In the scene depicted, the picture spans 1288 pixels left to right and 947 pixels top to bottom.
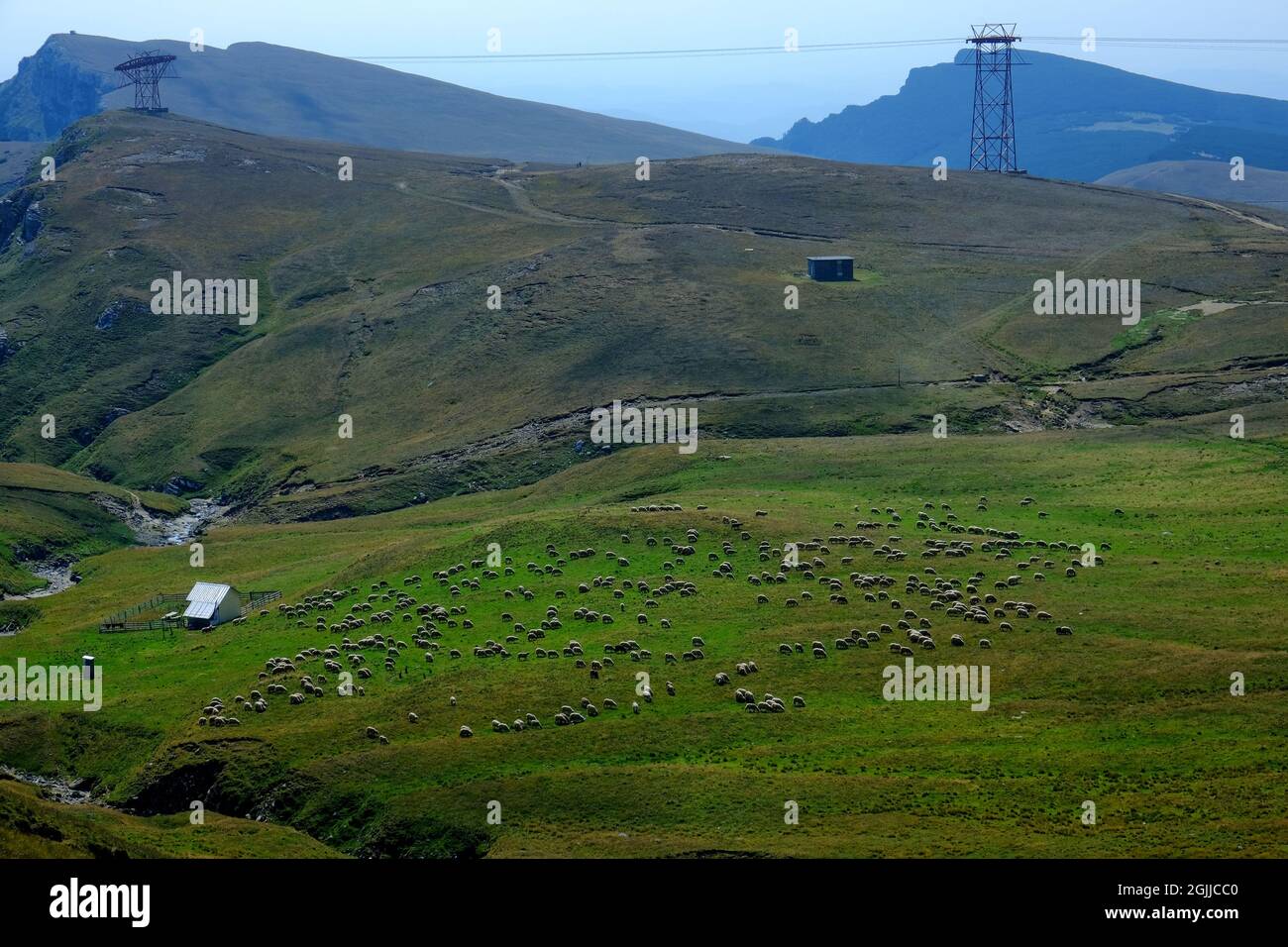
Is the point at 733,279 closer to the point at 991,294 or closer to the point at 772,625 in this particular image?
the point at 991,294

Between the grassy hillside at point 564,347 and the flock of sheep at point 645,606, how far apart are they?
4041 centimetres

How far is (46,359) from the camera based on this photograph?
581ft

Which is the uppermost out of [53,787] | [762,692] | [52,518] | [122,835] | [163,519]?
[52,518]

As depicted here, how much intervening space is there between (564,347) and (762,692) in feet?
311

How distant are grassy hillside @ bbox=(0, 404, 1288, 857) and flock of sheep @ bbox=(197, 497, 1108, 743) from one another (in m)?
0.44

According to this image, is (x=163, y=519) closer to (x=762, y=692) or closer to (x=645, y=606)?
(x=645, y=606)

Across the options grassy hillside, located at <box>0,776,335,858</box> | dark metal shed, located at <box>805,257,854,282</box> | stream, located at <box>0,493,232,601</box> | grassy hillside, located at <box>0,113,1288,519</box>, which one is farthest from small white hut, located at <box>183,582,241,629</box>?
dark metal shed, located at <box>805,257,854,282</box>

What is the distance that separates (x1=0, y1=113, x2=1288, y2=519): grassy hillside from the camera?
136250 millimetres

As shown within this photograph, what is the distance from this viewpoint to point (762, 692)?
65.4 meters

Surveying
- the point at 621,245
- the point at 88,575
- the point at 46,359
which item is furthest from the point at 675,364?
the point at 46,359

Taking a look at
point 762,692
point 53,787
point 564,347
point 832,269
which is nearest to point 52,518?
point 564,347

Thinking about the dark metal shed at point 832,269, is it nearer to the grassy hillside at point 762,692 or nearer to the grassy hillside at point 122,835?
the grassy hillside at point 762,692

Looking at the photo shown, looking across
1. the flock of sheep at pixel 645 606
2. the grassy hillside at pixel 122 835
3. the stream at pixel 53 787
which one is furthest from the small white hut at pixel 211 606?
the grassy hillside at pixel 122 835
